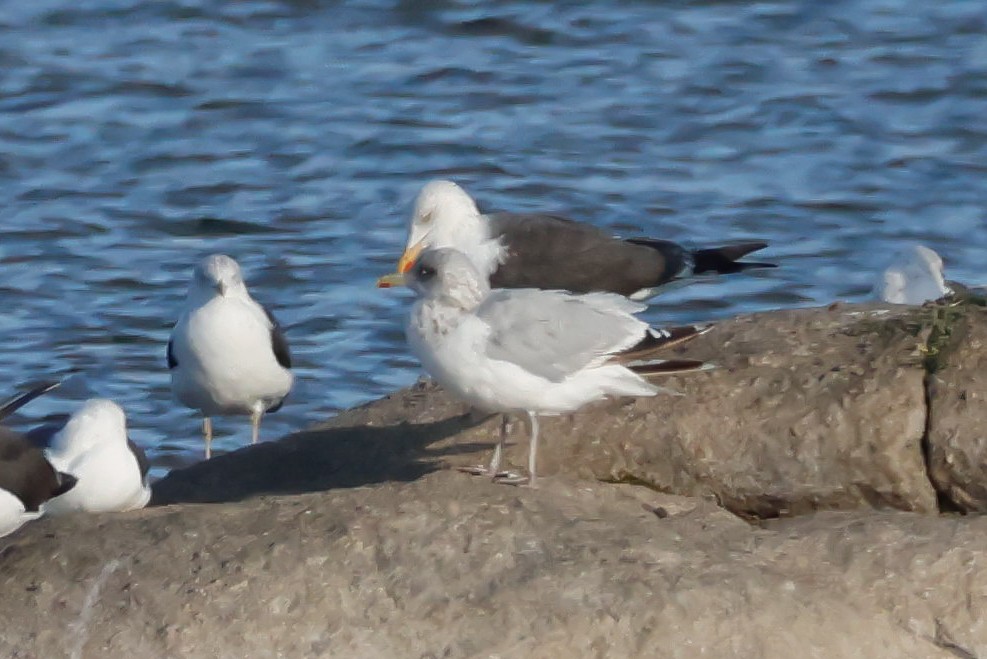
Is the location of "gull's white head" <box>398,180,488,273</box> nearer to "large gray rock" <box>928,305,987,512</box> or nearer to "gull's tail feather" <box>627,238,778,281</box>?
"gull's tail feather" <box>627,238,778,281</box>

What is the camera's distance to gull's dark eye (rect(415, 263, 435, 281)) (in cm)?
595

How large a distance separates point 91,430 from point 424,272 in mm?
1185

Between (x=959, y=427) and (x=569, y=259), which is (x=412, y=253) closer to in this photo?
(x=569, y=259)

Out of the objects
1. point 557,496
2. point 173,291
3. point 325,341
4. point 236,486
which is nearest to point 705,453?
point 557,496

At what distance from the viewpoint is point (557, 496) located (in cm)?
567

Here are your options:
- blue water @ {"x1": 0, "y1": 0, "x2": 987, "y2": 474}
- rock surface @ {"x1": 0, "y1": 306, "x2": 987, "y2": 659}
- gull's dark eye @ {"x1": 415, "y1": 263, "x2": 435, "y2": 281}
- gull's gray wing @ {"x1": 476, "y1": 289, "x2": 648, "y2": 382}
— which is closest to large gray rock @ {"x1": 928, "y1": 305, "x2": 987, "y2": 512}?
rock surface @ {"x1": 0, "y1": 306, "x2": 987, "y2": 659}

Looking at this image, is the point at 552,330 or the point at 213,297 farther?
the point at 213,297

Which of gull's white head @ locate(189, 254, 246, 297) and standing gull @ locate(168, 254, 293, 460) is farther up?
gull's white head @ locate(189, 254, 246, 297)

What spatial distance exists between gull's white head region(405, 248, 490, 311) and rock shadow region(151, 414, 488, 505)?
74 cm

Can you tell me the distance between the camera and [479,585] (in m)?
5.00

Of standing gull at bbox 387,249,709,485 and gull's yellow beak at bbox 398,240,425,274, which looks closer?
standing gull at bbox 387,249,709,485

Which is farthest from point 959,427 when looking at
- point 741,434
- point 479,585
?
point 479,585

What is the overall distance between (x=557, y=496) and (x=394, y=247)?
5.69m

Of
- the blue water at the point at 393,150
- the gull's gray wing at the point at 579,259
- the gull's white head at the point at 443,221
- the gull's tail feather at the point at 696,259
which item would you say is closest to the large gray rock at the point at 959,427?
the gull's gray wing at the point at 579,259
